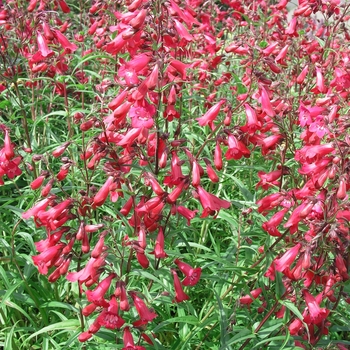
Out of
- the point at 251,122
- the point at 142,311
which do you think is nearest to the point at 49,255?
the point at 142,311

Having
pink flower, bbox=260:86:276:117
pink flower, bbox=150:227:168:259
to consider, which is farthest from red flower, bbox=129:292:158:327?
pink flower, bbox=260:86:276:117

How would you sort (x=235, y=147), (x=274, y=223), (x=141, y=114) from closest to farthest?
(x=141, y=114) < (x=235, y=147) < (x=274, y=223)

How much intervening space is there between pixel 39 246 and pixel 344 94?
127 inches

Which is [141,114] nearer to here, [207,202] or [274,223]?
[207,202]

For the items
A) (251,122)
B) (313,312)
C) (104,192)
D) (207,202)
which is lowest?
(313,312)

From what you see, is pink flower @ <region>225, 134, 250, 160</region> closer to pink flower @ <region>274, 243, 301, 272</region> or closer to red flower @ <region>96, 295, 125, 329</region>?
pink flower @ <region>274, 243, 301, 272</region>

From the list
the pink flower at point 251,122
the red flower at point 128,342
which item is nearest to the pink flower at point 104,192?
the red flower at point 128,342

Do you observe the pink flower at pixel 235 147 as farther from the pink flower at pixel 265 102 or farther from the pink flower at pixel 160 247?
the pink flower at pixel 160 247

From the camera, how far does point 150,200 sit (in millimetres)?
3217

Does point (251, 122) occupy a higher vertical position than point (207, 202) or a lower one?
higher

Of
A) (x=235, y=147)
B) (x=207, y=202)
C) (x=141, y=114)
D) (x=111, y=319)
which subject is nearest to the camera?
(x=111, y=319)

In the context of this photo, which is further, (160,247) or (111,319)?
(160,247)

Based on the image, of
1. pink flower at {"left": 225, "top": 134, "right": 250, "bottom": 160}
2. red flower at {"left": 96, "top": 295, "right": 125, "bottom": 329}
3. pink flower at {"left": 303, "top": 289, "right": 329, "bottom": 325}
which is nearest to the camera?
red flower at {"left": 96, "top": 295, "right": 125, "bottom": 329}

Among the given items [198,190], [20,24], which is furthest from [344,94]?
[20,24]
